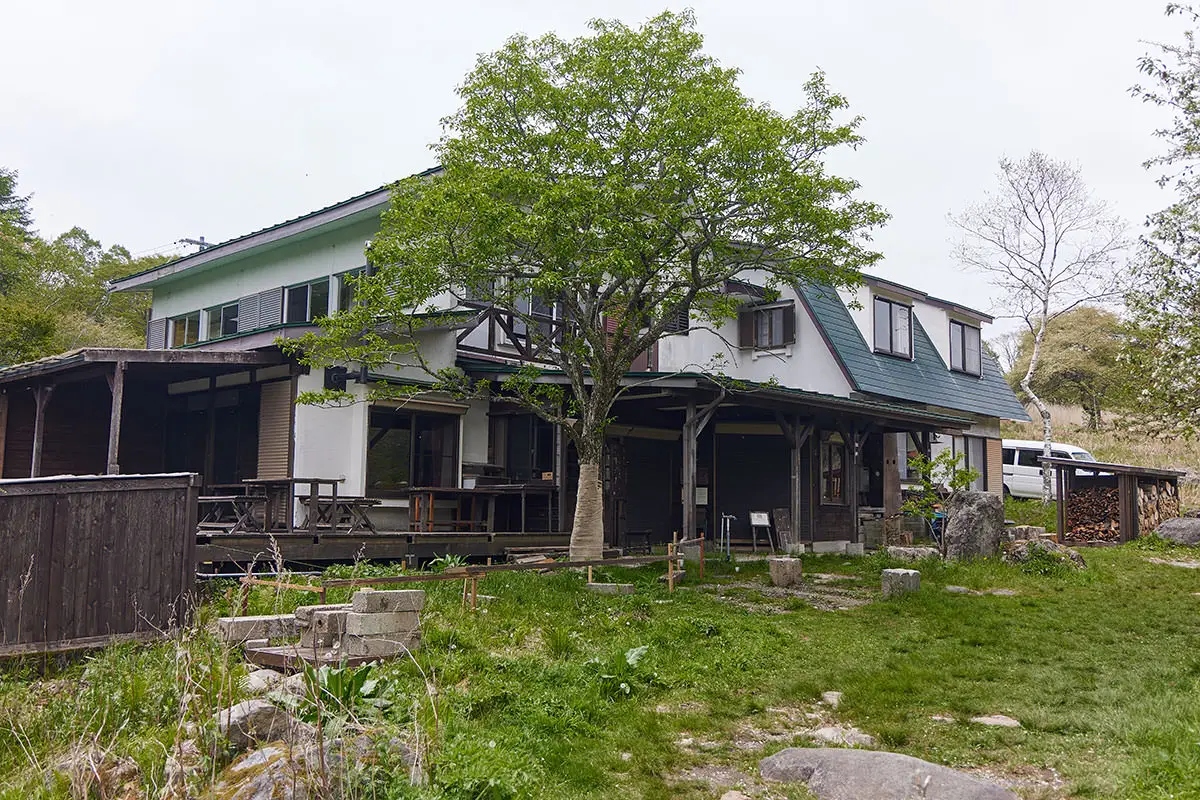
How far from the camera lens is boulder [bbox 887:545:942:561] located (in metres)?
16.2

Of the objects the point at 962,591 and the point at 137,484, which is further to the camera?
the point at 962,591

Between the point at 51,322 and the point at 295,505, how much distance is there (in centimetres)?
1532

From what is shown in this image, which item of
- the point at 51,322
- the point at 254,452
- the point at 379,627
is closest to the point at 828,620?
the point at 379,627

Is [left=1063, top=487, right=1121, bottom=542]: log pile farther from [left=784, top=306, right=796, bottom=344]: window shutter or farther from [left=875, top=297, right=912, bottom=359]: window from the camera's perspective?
[left=784, top=306, right=796, bottom=344]: window shutter

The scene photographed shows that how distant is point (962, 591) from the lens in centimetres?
1300

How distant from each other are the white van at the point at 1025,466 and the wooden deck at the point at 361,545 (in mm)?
18416

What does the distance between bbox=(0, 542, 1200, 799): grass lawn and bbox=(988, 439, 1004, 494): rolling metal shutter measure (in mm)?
16593

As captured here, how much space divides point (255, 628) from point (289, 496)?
7.37 metres

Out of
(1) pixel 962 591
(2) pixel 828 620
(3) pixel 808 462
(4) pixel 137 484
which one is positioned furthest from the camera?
(3) pixel 808 462

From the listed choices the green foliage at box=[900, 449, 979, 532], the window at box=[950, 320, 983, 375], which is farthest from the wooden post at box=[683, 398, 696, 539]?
the window at box=[950, 320, 983, 375]

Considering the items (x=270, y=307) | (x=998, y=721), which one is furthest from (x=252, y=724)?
(x=270, y=307)

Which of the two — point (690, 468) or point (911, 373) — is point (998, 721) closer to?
point (690, 468)

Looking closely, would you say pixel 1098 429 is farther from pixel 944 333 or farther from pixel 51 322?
pixel 51 322

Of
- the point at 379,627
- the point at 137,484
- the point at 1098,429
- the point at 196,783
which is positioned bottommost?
the point at 196,783
